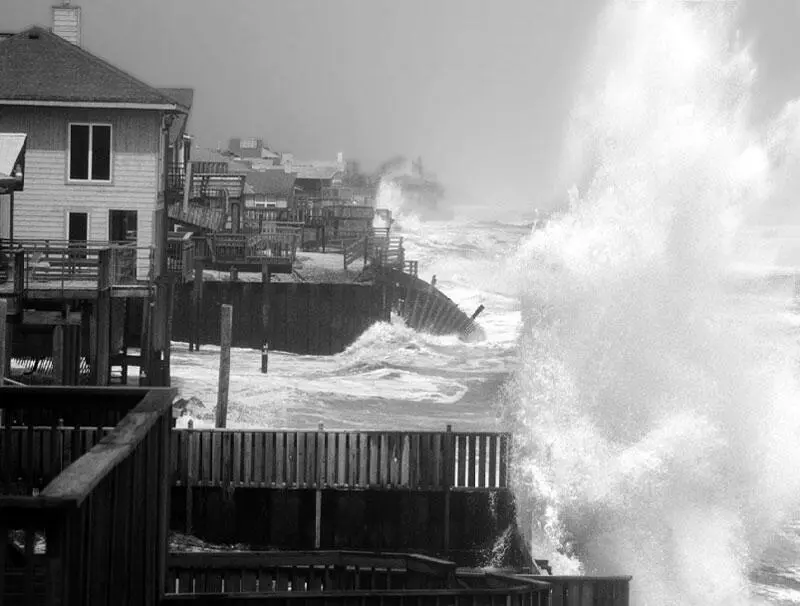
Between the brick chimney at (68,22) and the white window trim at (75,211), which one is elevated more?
the brick chimney at (68,22)

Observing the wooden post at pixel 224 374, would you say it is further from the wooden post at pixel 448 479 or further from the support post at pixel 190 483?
the wooden post at pixel 448 479

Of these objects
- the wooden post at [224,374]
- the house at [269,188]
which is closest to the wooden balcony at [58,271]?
the wooden post at [224,374]

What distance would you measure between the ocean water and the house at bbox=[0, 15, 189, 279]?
467cm

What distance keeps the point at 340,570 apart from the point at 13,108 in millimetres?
19409

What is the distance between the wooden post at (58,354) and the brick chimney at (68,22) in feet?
49.8

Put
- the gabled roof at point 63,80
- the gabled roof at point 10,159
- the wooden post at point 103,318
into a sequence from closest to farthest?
the gabled roof at point 10,159
the wooden post at point 103,318
the gabled roof at point 63,80

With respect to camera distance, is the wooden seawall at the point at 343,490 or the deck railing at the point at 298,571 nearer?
the deck railing at the point at 298,571

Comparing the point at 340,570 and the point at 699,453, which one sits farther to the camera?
the point at 699,453

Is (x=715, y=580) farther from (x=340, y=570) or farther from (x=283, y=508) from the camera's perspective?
(x=340, y=570)

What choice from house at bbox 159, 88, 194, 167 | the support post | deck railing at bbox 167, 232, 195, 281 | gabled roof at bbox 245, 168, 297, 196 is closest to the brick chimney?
deck railing at bbox 167, 232, 195, 281

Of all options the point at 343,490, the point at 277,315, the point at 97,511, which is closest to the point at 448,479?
the point at 343,490

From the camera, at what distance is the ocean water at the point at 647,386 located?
2133 cm

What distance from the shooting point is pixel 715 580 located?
2023cm

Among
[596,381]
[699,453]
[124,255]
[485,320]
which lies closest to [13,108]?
[124,255]
